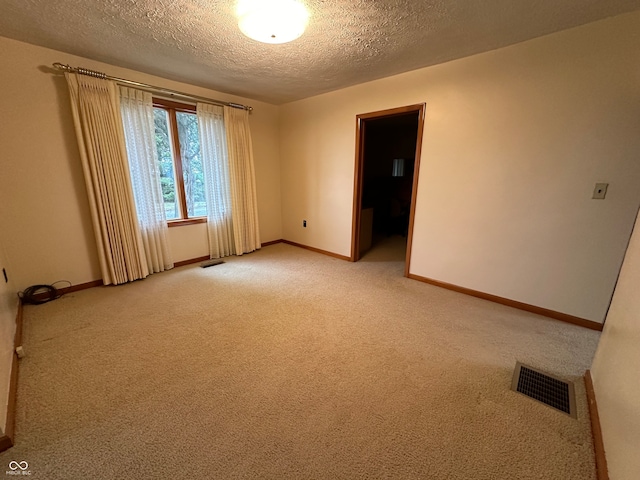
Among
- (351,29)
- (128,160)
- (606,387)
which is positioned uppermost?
(351,29)

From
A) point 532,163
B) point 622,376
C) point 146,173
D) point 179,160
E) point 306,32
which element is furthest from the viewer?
point 179,160

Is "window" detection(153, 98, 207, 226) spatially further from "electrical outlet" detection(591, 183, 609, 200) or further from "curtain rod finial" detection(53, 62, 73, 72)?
"electrical outlet" detection(591, 183, 609, 200)

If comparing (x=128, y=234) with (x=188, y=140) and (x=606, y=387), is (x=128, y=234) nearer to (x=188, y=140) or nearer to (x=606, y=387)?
(x=188, y=140)

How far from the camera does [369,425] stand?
4.26ft

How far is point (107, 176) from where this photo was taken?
266 cm

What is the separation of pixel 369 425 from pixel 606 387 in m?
1.18

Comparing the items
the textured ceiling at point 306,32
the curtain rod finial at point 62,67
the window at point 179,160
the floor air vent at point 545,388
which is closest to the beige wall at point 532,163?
the textured ceiling at point 306,32

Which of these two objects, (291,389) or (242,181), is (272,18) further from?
(242,181)

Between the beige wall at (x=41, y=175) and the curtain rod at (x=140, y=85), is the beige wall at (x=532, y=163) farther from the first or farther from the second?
the beige wall at (x=41, y=175)

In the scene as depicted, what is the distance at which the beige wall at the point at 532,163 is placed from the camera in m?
1.89

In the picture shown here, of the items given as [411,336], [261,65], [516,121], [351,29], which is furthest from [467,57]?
[411,336]

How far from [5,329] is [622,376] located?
3358mm

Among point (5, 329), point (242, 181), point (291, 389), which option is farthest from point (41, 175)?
point (291, 389)

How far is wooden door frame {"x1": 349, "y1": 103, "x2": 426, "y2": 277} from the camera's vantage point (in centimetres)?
283
